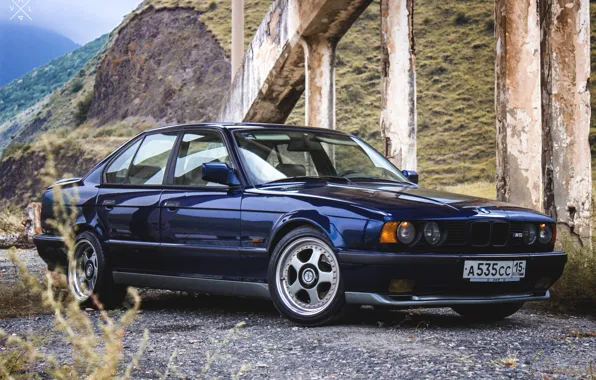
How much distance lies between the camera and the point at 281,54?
608 inches

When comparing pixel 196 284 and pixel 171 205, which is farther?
pixel 171 205

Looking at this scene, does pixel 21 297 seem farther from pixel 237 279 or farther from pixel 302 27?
pixel 302 27

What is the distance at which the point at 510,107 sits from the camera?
9828 millimetres

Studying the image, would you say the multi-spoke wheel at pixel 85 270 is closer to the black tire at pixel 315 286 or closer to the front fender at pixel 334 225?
the black tire at pixel 315 286

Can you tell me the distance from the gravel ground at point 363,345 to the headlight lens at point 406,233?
618 millimetres

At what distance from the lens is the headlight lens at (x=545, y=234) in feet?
22.2

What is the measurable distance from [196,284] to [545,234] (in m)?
2.66

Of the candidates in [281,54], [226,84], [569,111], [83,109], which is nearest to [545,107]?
[569,111]

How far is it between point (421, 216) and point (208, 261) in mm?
1820

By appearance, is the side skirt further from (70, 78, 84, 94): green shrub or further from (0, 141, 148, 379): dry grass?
(70, 78, 84, 94): green shrub

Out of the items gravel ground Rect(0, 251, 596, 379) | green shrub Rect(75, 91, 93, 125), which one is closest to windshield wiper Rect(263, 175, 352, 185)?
gravel ground Rect(0, 251, 596, 379)

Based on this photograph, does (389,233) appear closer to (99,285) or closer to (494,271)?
(494,271)

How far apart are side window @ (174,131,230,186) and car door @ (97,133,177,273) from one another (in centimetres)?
17

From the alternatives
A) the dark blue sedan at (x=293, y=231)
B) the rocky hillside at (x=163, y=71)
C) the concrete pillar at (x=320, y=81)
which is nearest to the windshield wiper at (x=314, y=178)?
the dark blue sedan at (x=293, y=231)
